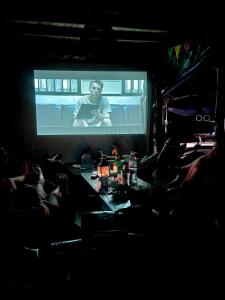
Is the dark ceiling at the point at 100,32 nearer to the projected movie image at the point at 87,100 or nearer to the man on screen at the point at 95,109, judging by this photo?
the projected movie image at the point at 87,100

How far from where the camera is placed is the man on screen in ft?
19.2

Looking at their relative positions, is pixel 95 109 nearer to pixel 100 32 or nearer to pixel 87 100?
pixel 87 100

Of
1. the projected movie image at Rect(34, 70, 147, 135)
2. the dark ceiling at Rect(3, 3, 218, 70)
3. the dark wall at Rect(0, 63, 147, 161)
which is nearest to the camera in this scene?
the dark ceiling at Rect(3, 3, 218, 70)

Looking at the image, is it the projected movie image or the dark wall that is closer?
the dark wall

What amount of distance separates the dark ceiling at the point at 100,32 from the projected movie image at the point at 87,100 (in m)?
0.35

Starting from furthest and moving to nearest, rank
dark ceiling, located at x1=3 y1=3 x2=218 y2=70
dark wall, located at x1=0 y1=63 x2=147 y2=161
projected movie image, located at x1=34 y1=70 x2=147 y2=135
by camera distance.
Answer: projected movie image, located at x1=34 y1=70 x2=147 y2=135
dark wall, located at x1=0 y1=63 x2=147 y2=161
dark ceiling, located at x1=3 y1=3 x2=218 y2=70

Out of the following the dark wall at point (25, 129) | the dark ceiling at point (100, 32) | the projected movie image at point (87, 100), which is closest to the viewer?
the dark ceiling at point (100, 32)

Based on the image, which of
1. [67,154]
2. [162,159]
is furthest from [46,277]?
[67,154]

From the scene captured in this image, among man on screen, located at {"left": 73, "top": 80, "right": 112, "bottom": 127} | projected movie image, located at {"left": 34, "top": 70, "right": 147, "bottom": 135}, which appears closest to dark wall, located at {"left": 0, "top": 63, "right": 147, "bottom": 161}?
projected movie image, located at {"left": 34, "top": 70, "right": 147, "bottom": 135}

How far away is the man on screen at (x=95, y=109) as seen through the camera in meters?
5.87

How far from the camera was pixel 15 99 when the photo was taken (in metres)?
5.54

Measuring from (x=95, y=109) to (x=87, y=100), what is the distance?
0.25 metres

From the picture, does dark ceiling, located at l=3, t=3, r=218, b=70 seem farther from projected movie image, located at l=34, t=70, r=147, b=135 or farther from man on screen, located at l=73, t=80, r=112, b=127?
man on screen, located at l=73, t=80, r=112, b=127

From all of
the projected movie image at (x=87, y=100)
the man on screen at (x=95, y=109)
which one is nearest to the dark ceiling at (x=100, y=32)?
the projected movie image at (x=87, y=100)
